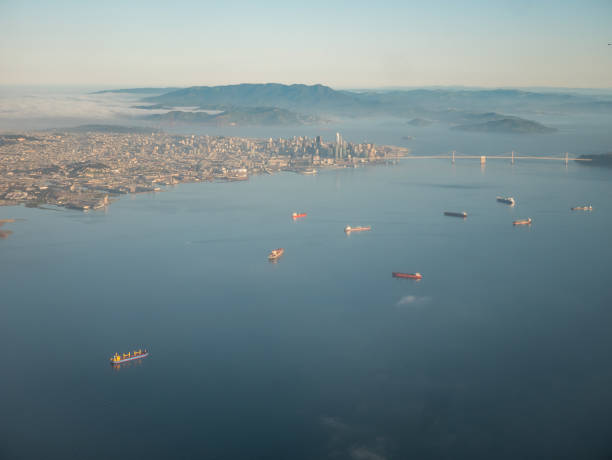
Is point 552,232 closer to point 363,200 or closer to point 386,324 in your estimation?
point 363,200

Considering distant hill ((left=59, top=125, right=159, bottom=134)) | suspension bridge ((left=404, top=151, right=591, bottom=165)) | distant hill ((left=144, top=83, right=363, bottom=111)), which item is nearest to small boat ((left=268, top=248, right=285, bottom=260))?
suspension bridge ((left=404, top=151, right=591, bottom=165))

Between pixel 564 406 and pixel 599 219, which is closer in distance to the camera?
pixel 564 406

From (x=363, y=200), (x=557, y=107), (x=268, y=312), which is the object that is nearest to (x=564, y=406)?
(x=268, y=312)

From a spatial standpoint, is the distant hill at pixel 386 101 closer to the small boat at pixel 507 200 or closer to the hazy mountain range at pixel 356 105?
the hazy mountain range at pixel 356 105

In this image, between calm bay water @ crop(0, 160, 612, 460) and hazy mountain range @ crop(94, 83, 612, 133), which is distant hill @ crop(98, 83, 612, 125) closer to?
hazy mountain range @ crop(94, 83, 612, 133)

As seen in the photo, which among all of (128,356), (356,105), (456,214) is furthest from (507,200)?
(356,105)
